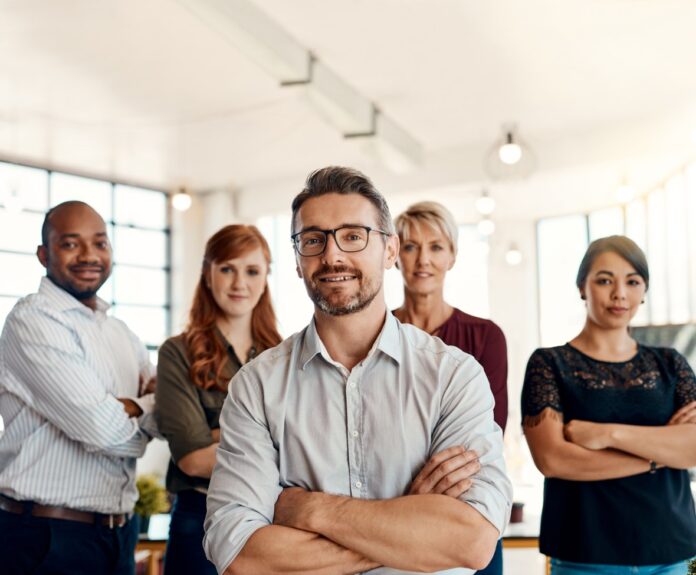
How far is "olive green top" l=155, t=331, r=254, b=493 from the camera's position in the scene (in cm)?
259

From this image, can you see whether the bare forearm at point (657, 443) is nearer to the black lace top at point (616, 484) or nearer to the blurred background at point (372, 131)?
the black lace top at point (616, 484)

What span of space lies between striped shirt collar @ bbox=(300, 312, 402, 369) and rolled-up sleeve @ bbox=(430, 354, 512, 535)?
0.41 ft

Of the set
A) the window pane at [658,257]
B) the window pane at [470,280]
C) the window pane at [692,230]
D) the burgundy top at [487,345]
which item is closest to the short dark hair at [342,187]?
the burgundy top at [487,345]

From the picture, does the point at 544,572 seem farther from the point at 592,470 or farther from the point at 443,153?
the point at 443,153

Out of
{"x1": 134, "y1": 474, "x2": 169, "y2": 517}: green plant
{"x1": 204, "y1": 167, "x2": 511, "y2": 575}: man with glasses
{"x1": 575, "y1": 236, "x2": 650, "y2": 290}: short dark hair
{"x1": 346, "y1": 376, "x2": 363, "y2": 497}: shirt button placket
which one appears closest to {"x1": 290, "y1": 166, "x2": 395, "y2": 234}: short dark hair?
{"x1": 204, "y1": 167, "x2": 511, "y2": 575}: man with glasses

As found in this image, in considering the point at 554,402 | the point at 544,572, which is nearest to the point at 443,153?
the point at 544,572

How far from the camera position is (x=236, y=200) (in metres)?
13.9

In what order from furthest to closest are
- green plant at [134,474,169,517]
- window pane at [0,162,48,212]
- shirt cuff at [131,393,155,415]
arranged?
window pane at [0,162,48,212] → green plant at [134,474,169,517] → shirt cuff at [131,393,155,415]

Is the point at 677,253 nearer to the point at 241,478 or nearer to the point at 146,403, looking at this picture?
the point at 146,403

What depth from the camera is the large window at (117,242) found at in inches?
474

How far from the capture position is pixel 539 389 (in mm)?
2639

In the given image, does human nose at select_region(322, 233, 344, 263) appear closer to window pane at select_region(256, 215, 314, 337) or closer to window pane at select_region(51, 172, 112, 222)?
window pane at select_region(51, 172, 112, 222)

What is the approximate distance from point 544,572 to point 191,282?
35.9 feet

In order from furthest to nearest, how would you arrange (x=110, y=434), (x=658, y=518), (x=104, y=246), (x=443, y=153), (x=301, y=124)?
(x=443, y=153)
(x=301, y=124)
(x=104, y=246)
(x=110, y=434)
(x=658, y=518)
